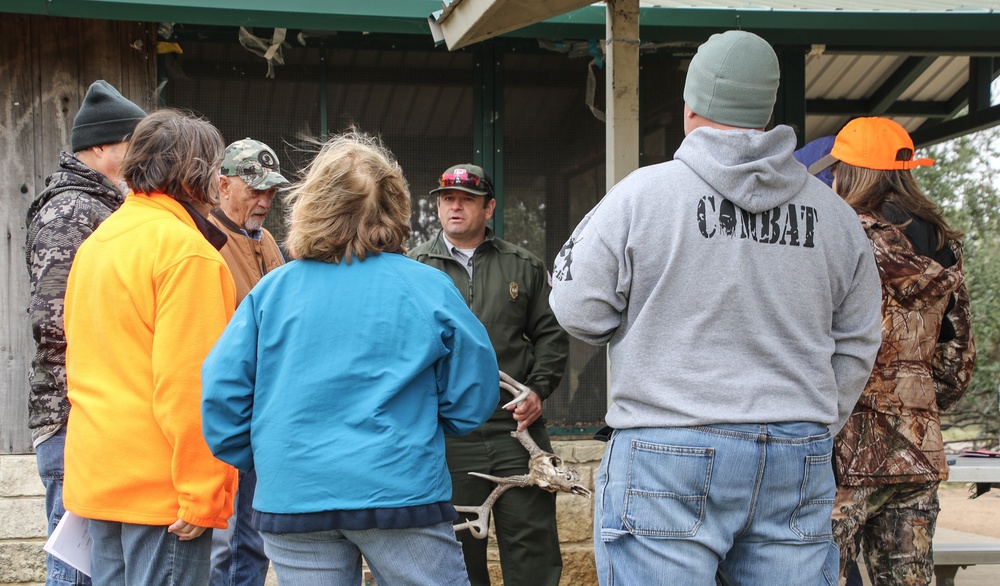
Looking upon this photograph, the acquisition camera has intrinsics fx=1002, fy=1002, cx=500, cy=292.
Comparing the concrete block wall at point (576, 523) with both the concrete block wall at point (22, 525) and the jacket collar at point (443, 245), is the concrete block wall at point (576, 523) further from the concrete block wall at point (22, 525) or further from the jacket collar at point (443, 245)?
the concrete block wall at point (22, 525)

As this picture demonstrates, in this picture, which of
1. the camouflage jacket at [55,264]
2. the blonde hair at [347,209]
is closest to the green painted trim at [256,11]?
the camouflage jacket at [55,264]

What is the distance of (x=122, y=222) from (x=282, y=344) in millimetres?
694

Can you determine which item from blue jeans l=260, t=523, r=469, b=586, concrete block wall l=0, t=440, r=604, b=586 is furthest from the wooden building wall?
blue jeans l=260, t=523, r=469, b=586

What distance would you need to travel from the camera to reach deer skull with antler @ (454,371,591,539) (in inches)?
160

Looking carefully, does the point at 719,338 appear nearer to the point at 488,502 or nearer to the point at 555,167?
the point at 488,502

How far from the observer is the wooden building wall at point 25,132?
4.83 meters

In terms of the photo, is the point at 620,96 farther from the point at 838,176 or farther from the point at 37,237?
the point at 37,237

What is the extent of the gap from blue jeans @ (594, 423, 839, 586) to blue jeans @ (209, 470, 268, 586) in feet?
5.74

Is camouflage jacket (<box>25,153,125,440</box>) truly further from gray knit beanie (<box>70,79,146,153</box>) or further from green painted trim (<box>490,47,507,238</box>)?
green painted trim (<box>490,47,507,238</box>)

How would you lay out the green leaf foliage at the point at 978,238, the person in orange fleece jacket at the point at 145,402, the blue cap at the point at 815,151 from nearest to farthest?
the person in orange fleece jacket at the point at 145,402 → the blue cap at the point at 815,151 → the green leaf foliage at the point at 978,238

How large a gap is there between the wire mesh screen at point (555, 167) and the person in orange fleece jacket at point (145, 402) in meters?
2.75

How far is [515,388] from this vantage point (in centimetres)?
417

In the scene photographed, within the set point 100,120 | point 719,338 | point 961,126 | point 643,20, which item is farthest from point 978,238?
point 100,120

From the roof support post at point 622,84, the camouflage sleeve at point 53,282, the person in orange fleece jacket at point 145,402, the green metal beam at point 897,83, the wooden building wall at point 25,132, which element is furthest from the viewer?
the green metal beam at point 897,83
